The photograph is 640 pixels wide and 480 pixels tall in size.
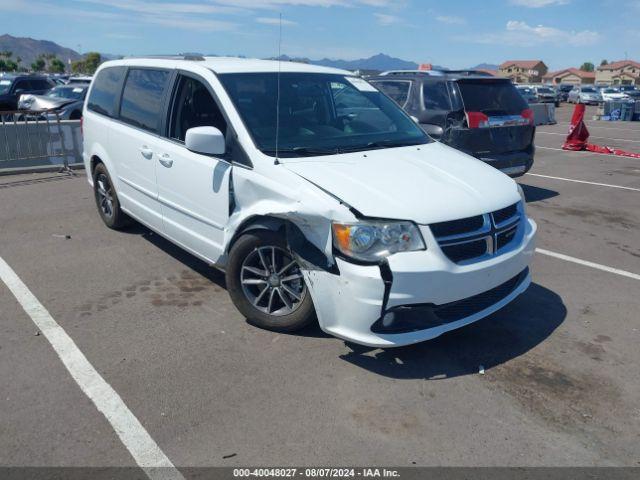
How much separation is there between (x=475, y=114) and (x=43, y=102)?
12764 millimetres

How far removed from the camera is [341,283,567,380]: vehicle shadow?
3805 mm

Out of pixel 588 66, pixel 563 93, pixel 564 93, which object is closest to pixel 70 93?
pixel 563 93

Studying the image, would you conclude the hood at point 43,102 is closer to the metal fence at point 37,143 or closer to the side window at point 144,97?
the metal fence at point 37,143

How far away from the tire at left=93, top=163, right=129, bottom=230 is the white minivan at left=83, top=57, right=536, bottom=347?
811 mm

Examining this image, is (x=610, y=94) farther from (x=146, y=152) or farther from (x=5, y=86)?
(x=146, y=152)

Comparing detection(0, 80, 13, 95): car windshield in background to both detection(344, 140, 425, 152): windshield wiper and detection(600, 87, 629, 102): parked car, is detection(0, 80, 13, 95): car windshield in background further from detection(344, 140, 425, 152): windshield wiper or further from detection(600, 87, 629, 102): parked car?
detection(600, 87, 629, 102): parked car

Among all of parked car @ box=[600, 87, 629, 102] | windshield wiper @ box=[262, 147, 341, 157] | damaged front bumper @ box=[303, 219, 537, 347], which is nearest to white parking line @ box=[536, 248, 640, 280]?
damaged front bumper @ box=[303, 219, 537, 347]

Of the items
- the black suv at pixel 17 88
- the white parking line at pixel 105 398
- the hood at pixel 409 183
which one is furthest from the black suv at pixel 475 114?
the black suv at pixel 17 88

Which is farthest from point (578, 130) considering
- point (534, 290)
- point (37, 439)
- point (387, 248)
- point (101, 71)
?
point (37, 439)

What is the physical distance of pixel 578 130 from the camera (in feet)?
49.9

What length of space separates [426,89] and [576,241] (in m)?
3.11

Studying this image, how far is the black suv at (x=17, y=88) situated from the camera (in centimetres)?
1822

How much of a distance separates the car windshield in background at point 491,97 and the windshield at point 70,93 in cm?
1192

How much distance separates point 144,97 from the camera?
18.1ft
